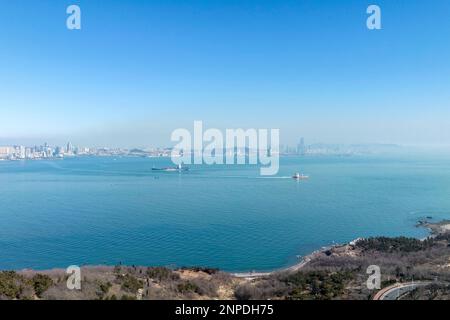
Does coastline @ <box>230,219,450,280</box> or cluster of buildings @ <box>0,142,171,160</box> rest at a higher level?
cluster of buildings @ <box>0,142,171,160</box>

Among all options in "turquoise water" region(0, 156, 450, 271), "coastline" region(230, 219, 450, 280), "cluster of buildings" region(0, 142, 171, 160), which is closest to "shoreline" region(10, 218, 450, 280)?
"coastline" region(230, 219, 450, 280)

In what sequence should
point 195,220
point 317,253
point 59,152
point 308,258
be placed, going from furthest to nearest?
point 59,152
point 195,220
point 317,253
point 308,258

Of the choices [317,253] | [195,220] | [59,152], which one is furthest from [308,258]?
[59,152]

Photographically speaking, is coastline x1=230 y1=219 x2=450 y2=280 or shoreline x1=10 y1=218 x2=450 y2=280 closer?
shoreline x1=10 y1=218 x2=450 y2=280

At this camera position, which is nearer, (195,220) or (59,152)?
(195,220)

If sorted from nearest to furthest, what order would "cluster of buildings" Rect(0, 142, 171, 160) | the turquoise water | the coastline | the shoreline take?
1. the shoreline
2. the coastline
3. the turquoise water
4. "cluster of buildings" Rect(0, 142, 171, 160)

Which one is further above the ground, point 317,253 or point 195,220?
point 195,220

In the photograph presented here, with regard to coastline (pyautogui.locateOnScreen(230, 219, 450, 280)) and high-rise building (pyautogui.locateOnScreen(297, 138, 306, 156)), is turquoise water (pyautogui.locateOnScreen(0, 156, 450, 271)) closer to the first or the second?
coastline (pyautogui.locateOnScreen(230, 219, 450, 280))

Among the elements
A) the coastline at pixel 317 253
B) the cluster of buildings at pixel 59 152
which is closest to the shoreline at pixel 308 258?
the coastline at pixel 317 253

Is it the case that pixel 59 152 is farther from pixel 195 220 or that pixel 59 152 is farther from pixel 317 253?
pixel 317 253

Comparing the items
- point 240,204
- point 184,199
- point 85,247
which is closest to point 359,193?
point 240,204
